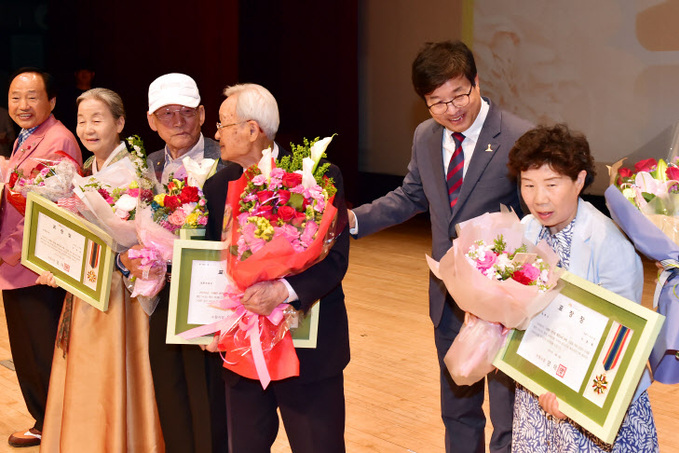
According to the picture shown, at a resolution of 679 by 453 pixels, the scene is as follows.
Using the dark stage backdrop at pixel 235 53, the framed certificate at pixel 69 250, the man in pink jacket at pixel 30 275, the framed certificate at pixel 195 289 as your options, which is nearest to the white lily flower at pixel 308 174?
the framed certificate at pixel 195 289

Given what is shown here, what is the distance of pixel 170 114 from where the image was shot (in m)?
2.67

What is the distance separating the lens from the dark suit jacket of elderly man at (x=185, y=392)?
103 inches

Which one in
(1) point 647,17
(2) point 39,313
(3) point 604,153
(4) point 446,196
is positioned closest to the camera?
(4) point 446,196

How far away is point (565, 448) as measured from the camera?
212cm

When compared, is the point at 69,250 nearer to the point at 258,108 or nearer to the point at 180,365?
the point at 180,365

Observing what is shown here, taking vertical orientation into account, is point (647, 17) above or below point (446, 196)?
above

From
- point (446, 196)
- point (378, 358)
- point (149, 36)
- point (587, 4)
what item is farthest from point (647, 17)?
point (149, 36)

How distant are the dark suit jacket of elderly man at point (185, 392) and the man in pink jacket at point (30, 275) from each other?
947 mm

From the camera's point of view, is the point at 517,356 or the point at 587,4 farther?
the point at 587,4

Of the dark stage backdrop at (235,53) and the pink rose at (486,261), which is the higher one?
the dark stage backdrop at (235,53)

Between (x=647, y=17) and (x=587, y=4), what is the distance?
1.92ft

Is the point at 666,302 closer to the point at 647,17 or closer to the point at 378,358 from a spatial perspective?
the point at 378,358

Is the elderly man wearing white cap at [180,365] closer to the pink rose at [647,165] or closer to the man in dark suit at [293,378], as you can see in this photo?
the man in dark suit at [293,378]

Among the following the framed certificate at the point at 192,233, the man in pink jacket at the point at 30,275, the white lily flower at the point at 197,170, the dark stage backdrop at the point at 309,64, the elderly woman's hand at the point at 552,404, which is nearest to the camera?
the elderly woman's hand at the point at 552,404
